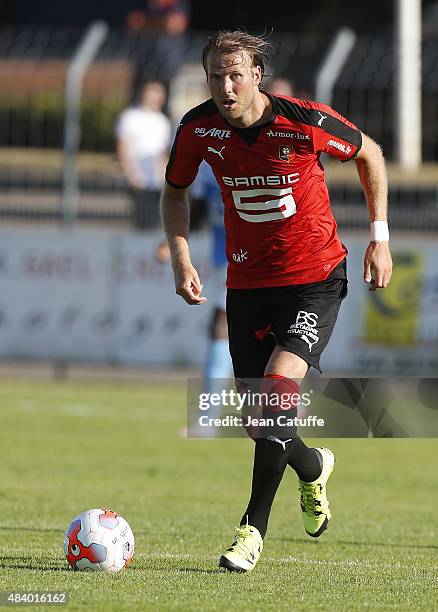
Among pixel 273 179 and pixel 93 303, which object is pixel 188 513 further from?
pixel 93 303

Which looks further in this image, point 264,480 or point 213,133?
point 213,133

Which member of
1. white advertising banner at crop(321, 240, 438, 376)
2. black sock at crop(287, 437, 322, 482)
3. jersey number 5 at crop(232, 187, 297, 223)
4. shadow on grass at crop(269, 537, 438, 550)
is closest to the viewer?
jersey number 5 at crop(232, 187, 297, 223)

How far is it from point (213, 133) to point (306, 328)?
3.20 ft

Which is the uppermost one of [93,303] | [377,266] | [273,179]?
[273,179]

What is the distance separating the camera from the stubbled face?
233 inches

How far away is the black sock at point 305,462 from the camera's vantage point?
253 inches

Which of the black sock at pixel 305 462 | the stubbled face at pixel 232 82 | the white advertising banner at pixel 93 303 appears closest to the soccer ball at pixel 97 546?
the black sock at pixel 305 462

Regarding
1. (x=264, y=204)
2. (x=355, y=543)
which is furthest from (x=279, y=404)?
(x=355, y=543)

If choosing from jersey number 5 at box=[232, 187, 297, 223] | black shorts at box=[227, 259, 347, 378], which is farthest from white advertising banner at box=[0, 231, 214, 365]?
jersey number 5 at box=[232, 187, 297, 223]

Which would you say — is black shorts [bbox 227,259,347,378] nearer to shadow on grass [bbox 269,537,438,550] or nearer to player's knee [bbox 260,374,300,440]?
player's knee [bbox 260,374,300,440]

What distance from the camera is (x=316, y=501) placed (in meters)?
6.58

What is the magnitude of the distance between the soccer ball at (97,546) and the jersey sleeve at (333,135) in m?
1.96

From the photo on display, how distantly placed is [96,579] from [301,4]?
36.1m

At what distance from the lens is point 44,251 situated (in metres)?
16.1
